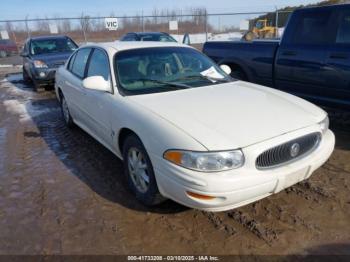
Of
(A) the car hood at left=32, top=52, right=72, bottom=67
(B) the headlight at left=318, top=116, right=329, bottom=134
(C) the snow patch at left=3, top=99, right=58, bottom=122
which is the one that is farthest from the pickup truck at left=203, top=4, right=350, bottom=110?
(A) the car hood at left=32, top=52, right=72, bottom=67

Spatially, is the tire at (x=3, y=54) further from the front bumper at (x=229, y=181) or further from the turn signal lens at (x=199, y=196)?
the turn signal lens at (x=199, y=196)

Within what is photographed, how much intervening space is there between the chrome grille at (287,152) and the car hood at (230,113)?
0.38ft

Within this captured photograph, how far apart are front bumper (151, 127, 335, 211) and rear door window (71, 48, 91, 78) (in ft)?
8.20

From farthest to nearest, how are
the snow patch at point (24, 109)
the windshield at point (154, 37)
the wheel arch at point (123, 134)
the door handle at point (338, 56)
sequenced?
the windshield at point (154, 37) → the snow patch at point (24, 109) → the door handle at point (338, 56) → the wheel arch at point (123, 134)

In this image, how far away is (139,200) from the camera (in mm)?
3404

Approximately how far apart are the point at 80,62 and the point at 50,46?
6.28 meters

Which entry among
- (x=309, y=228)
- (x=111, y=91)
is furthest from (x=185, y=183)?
(x=111, y=91)

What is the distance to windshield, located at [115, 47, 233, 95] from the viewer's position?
3.79 meters

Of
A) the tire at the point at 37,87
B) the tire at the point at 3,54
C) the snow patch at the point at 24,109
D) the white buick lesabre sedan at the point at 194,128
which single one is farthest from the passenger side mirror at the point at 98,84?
the tire at the point at 3,54

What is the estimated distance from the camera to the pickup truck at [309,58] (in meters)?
4.82

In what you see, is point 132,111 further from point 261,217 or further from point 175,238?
point 261,217

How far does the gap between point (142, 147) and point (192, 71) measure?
1489mm

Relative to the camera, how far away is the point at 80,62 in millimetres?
5090

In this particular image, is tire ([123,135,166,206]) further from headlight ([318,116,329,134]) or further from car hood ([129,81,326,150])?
headlight ([318,116,329,134])
